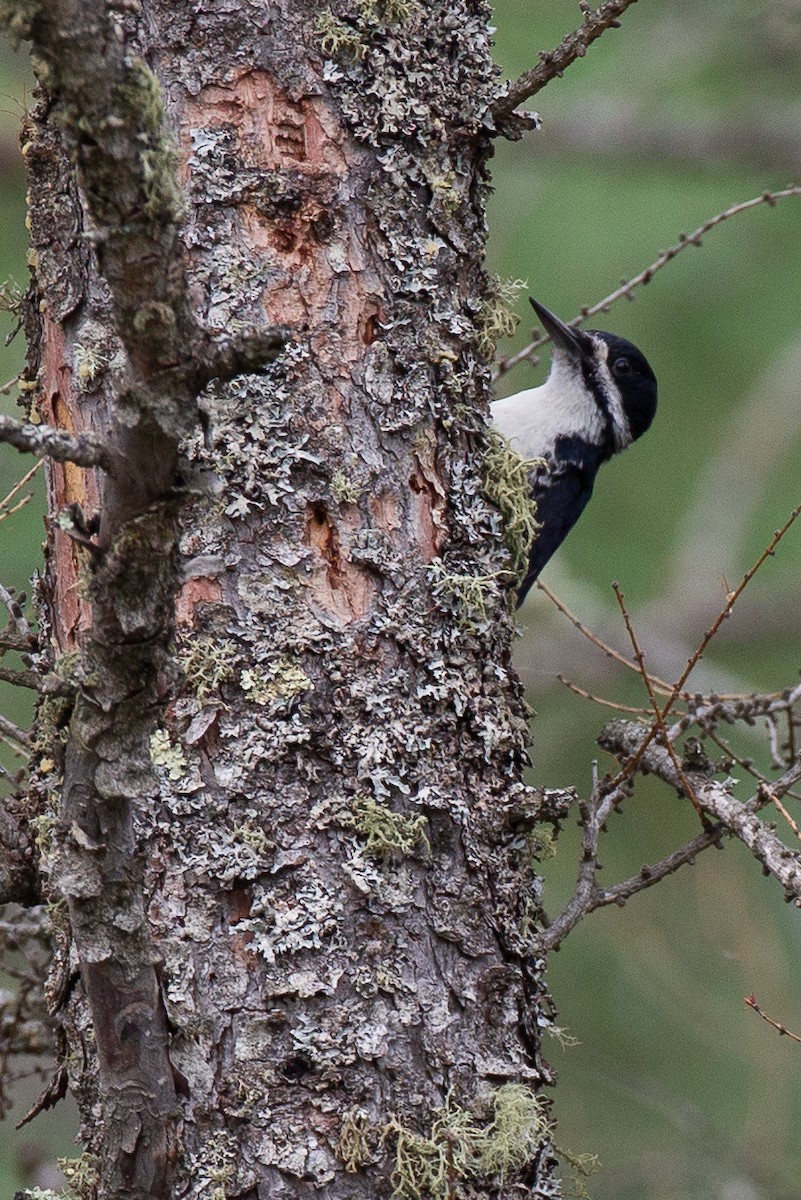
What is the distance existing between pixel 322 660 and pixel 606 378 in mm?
2646

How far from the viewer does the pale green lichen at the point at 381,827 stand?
1.96m

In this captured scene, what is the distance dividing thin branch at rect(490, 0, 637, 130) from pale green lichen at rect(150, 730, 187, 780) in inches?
46.6

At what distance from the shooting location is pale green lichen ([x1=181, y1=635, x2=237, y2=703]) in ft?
6.49

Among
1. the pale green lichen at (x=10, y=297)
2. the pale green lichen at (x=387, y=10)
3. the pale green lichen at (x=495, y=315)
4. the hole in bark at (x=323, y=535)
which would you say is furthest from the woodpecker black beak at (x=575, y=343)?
the hole in bark at (x=323, y=535)

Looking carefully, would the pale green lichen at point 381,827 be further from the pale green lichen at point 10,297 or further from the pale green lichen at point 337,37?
the pale green lichen at point 337,37

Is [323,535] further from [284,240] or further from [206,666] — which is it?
[284,240]

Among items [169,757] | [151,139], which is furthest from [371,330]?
[151,139]

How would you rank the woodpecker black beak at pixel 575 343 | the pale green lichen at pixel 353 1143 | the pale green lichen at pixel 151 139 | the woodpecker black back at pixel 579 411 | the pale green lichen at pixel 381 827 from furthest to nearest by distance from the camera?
the woodpecker black beak at pixel 575 343 < the woodpecker black back at pixel 579 411 < the pale green lichen at pixel 381 827 < the pale green lichen at pixel 353 1143 < the pale green lichen at pixel 151 139

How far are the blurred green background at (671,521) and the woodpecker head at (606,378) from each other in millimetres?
1175

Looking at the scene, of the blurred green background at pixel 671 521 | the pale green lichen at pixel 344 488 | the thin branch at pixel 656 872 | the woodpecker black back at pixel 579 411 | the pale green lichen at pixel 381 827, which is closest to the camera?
the pale green lichen at pixel 381 827

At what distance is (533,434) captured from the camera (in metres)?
4.27

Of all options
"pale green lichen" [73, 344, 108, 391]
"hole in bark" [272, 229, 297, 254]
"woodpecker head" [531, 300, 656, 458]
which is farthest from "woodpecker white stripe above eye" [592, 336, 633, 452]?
"pale green lichen" [73, 344, 108, 391]

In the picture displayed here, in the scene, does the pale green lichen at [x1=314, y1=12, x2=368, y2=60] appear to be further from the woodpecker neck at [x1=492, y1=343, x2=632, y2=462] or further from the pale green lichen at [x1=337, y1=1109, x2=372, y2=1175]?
the woodpecker neck at [x1=492, y1=343, x2=632, y2=462]

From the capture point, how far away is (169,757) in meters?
1.95
